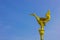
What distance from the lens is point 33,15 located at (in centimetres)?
6625

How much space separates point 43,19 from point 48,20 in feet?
1.76

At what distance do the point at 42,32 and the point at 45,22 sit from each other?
1215mm

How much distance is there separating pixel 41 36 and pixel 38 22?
5.10 feet

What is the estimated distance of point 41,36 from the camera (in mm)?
65125

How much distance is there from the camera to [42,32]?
65062 mm

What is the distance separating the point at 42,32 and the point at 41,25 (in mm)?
815

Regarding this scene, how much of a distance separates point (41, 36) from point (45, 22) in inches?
62.3

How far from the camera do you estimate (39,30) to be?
6525 centimetres

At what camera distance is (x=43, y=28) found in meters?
65.4

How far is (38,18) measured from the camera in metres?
65.6

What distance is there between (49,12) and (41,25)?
1.67 meters

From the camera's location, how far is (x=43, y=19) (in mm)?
65625

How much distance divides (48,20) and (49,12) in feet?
2.88
